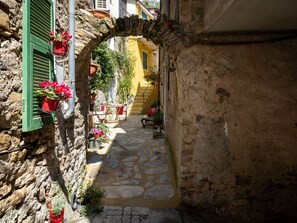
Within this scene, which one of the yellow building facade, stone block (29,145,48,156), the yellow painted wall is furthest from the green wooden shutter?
the yellow painted wall

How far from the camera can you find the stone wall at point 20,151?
5.80 feet

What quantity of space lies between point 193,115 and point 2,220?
105 inches

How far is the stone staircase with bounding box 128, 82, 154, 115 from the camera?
45.6 ft

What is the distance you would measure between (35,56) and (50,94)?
1.36 ft

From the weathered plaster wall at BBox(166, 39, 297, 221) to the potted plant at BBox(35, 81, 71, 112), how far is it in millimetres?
1897

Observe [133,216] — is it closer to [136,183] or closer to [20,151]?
[136,183]

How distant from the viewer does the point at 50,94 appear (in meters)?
2.23

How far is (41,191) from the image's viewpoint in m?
2.47

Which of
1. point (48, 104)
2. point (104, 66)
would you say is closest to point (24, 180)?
point (48, 104)

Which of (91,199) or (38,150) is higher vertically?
(38,150)

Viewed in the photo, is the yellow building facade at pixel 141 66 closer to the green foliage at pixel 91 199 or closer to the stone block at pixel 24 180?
→ the green foliage at pixel 91 199

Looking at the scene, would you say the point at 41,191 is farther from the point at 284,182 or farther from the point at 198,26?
the point at 284,182

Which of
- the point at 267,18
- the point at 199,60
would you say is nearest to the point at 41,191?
Result: the point at 199,60

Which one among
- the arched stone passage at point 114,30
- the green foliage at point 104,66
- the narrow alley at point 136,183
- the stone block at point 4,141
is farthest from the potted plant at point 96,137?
the green foliage at point 104,66
